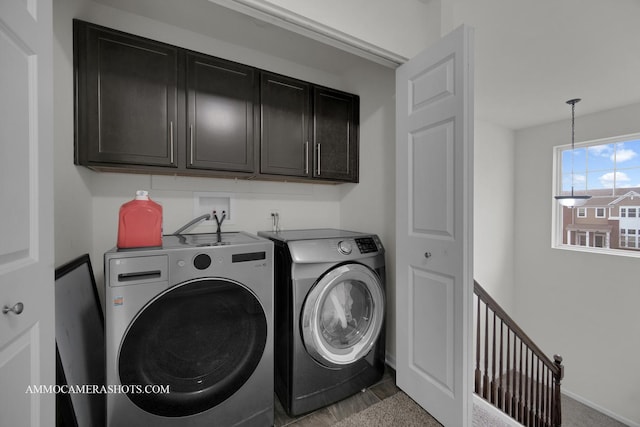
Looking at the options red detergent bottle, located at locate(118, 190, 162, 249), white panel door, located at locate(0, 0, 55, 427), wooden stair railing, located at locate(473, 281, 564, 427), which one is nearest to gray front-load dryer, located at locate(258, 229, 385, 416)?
red detergent bottle, located at locate(118, 190, 162, 249)

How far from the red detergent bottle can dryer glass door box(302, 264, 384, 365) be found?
0.90m

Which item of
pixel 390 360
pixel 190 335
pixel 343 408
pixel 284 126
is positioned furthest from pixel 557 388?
pixel 284 126

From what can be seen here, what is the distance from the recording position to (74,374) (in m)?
1.11

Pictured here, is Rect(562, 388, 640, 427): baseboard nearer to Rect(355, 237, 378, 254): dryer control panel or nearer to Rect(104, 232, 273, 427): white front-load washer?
Rect(355, 237, 378, 254): dryer control panel

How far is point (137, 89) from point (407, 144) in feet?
5.21

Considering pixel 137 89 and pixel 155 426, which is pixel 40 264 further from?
pixel 137 89

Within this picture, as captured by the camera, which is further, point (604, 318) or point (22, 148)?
point (604, 318)

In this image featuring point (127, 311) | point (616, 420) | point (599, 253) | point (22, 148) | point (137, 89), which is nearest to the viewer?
point (22, 148)

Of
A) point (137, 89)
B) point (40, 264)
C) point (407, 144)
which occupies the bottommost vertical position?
point (40, 264)

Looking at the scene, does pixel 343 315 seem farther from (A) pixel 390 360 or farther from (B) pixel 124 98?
(B) pixel 124 98

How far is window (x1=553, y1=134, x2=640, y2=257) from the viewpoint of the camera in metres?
3.29

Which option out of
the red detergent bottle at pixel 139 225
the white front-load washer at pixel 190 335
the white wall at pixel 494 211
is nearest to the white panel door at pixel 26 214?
the white front-load washer at pixel 190 335

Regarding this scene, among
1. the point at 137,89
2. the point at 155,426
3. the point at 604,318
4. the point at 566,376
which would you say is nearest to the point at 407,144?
the point at 137,89

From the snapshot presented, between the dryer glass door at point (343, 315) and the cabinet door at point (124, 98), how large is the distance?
3.92 feet
